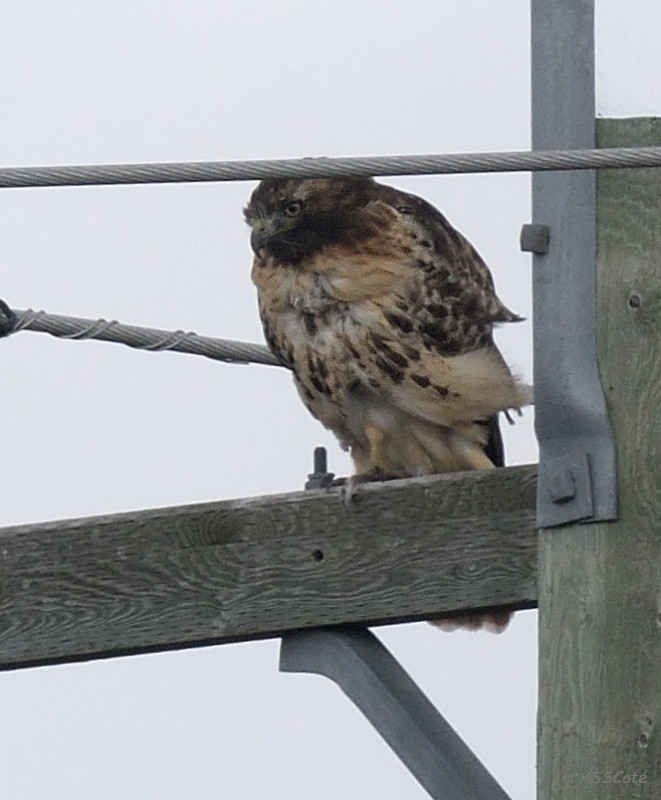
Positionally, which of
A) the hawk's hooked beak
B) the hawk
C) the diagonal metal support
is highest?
the hawk's hooked beak

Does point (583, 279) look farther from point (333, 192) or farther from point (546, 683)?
point (333, 192)

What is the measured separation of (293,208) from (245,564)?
71.1 inches

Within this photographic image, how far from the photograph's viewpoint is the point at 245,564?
3311 mm

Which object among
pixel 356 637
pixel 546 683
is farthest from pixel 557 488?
pixel 356 637

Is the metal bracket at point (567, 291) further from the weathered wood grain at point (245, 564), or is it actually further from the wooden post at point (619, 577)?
the weathered wood grain at point (245, 564)

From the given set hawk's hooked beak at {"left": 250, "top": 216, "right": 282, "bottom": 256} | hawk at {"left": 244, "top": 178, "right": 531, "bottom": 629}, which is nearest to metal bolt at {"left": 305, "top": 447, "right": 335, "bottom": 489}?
hawk at {"left": 244, "top": 178, "right": 531, "bottom": 629}

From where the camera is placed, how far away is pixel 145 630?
10.9 ft

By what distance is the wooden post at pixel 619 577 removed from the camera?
2.77 metres

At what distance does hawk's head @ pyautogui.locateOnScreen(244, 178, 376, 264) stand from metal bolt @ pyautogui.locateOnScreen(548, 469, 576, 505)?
205 cm

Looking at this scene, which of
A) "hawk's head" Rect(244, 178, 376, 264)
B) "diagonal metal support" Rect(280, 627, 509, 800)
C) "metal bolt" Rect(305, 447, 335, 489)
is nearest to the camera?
"diagonal metal support" Rect(280, 627, 509, 800)

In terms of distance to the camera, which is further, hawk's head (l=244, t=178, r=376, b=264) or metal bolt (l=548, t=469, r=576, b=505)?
hawk's head (l=244, t=178, r=376, b=264)

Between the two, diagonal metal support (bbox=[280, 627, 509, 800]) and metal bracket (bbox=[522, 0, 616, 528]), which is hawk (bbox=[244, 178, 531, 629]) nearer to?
diagonal metal support (bbox=[280, 627, 509, 800])

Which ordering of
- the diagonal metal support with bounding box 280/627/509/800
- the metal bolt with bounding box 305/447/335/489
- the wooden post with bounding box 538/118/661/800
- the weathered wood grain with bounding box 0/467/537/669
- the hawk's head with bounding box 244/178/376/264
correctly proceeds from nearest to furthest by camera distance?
the wooden post with bounding box 538/118/661/800
the diagonal metal support with bounding box 280/627/509/800
the weathered wood grain with bounding box 0/467/537/669
the metal bolt with bounding box 305/447/335/489
the hawk's head with bounding box 244/178/376/264

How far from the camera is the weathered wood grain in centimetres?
321
